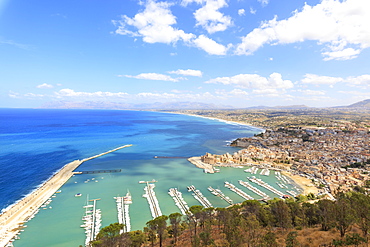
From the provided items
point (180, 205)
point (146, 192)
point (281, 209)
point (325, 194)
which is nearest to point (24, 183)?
point (146, 192)

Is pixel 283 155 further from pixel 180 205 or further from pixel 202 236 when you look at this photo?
pixel 202 236

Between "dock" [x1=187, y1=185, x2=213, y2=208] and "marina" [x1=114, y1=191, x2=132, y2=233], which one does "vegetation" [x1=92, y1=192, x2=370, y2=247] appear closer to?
"marina" [x1=114, y1=191, x2=132, y2=233]

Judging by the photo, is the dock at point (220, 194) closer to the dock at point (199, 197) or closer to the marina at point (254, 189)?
the dock at point (199, 197)

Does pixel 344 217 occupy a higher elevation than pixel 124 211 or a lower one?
higher

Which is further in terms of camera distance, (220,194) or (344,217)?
(220,194)

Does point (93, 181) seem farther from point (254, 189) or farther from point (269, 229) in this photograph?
point (269, 229)

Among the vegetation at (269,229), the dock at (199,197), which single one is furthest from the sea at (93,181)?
the vegetation at (269,229)

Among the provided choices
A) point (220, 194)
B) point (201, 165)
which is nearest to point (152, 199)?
point (220, 194)

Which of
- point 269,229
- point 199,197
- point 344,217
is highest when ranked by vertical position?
point 344,217
